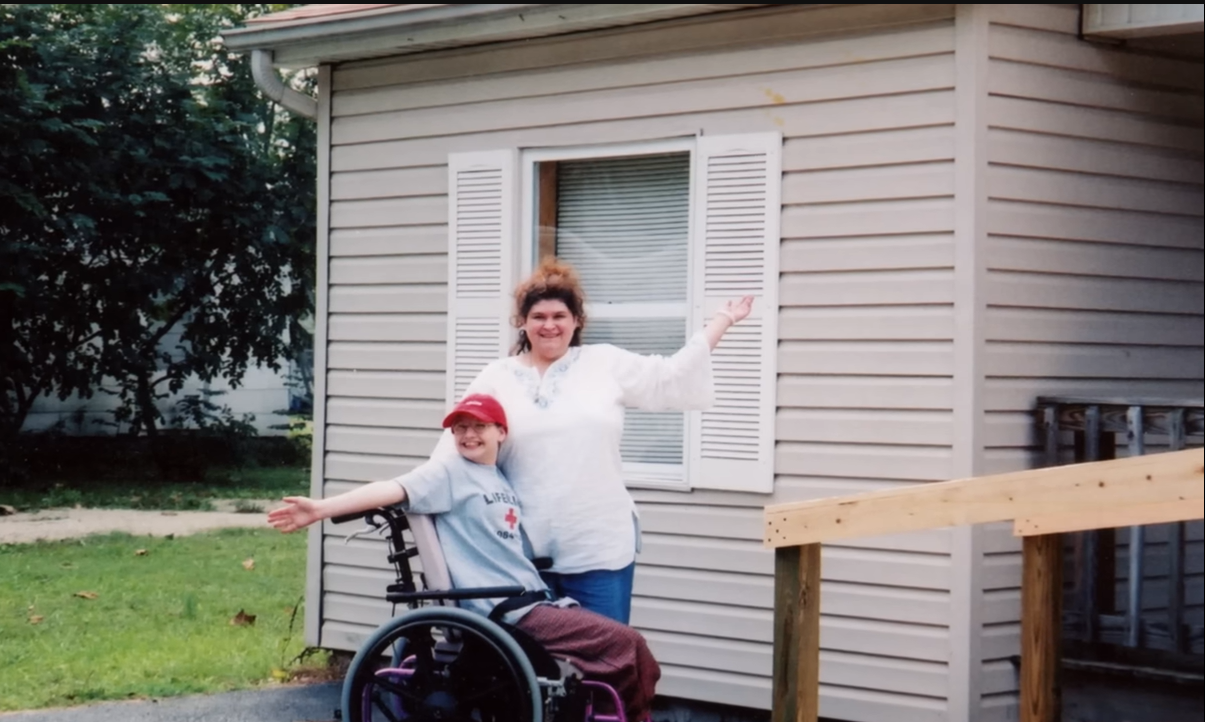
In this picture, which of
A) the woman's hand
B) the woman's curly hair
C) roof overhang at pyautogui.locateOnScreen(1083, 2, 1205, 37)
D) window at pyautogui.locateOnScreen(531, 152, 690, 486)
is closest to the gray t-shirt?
the woman's curly hair

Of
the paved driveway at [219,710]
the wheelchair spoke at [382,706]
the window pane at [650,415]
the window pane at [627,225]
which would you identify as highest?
the window pane at [627,225]

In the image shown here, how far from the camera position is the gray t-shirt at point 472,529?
487cm

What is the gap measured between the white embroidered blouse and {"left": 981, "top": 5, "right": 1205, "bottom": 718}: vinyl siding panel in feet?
4.25

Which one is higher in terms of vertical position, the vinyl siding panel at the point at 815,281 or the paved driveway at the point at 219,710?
the vinyl siding panel at the point at 815,281

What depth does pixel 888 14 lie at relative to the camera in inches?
232

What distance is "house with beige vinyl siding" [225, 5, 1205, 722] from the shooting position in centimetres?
578

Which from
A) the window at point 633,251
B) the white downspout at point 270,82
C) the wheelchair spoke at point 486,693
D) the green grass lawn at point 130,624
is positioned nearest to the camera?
the wheelchair spoke at point 486,693

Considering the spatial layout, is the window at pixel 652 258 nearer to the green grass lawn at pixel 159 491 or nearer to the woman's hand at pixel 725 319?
the woman's hand at pixel 725 319

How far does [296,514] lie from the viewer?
15.4 feet

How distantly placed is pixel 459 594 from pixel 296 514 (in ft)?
1.78

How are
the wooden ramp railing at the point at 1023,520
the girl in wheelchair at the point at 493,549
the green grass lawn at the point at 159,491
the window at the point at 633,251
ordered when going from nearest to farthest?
the wooden ramp railing at the point at 1023,520, the girl in wheelchair at the point at 493,549, the window at the point at 633,251, the green grass lawn at the point at 159,491

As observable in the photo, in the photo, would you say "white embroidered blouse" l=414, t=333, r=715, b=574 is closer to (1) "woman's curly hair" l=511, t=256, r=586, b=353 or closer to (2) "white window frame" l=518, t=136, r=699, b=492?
(1) "woman's curly hair" l=511, t=256, r=586, b=353

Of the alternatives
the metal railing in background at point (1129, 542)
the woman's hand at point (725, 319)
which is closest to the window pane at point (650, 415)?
the woman's hand at point (725, 319)

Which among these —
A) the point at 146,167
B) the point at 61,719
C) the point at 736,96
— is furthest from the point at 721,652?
the point at 146,167
